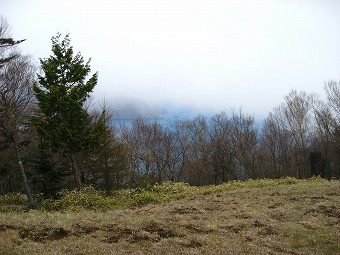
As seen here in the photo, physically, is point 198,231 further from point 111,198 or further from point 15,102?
point 15,102

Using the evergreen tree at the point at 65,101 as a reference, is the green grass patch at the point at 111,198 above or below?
below

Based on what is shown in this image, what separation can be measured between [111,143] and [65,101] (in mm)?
5102

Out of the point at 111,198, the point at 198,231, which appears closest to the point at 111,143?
the point at 111,198

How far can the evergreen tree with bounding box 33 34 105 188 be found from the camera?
1520 centimetres

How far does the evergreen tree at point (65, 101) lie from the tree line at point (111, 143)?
44mm

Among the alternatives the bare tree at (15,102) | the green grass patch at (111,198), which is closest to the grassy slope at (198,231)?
the green grass patch at (111,198)

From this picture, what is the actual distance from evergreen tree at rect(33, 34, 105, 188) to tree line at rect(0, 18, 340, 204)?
0.15 feet

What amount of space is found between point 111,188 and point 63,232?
11.9m

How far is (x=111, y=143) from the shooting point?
19.6 m

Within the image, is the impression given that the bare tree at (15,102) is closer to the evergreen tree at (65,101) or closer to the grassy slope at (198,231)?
the evergreen tree at (65,101)

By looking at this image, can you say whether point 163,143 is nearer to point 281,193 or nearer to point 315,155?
point 315,155

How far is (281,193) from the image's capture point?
1416cm

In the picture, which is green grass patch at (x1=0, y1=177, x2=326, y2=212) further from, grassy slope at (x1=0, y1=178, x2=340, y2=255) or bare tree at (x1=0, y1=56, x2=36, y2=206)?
grassy slope at (x1=0, y1=178, x2=340, y2=255)

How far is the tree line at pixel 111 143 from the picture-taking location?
15.6 meters
